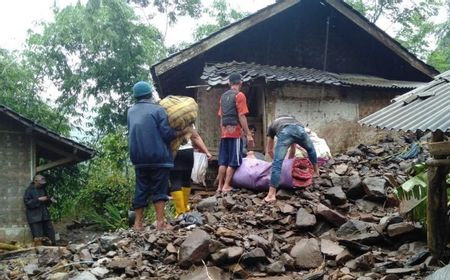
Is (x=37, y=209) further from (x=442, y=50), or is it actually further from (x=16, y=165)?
(x=442, y=50)

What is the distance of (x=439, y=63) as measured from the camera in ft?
51.2

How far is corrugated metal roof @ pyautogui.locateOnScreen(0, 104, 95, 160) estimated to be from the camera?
30.4 ft

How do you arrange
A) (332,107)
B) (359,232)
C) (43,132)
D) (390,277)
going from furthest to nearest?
(43,132), (332,107), (359,232), (390,277)

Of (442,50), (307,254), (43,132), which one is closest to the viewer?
(307,254)

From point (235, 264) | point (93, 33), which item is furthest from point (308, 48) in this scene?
point (93, 33)

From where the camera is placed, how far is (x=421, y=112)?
152 inches

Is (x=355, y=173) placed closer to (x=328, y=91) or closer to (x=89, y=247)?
(x=328, y=91)

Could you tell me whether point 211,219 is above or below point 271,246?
above

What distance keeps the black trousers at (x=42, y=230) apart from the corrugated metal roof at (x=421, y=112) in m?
8.02

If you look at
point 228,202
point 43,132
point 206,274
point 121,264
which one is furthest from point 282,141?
point 43,132

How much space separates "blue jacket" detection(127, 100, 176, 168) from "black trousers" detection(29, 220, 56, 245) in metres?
5.66

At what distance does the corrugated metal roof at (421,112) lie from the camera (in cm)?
344

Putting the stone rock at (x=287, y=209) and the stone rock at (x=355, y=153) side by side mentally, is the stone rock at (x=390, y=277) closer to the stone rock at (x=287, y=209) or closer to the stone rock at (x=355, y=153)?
the stone rock at (x=287, y=209)

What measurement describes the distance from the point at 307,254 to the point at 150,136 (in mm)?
2234
